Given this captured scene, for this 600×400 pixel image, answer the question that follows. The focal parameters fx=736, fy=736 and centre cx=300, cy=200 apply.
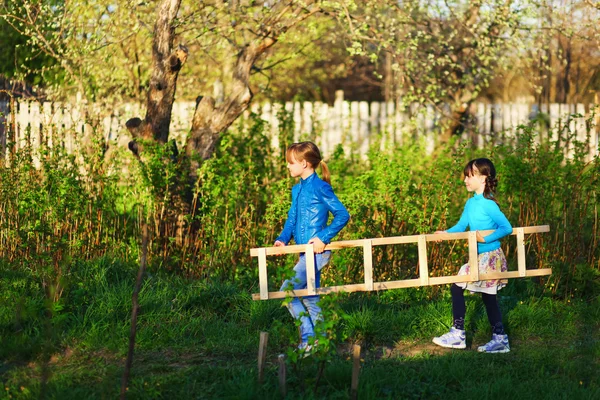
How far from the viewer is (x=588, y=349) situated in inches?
190

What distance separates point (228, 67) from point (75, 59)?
630cm

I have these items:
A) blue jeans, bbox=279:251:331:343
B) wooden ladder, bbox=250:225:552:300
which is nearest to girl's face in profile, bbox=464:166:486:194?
wooden ladder, bbox=250:225:552:300

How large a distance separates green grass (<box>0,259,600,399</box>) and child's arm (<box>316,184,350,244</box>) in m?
0.44

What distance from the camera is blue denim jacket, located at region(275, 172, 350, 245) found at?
444 centimetres

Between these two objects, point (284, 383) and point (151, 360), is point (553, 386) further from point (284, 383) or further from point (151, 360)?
point (151, 360)

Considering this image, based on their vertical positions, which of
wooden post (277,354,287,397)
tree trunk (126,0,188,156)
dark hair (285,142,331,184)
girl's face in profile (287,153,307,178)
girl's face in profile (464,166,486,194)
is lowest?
wooden post (277,354,287,397)

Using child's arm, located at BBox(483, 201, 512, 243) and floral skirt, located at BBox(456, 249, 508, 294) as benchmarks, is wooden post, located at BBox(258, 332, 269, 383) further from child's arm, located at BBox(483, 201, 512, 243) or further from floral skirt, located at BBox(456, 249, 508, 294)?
child's arm, located at BBox(483, 201, 512, 243)

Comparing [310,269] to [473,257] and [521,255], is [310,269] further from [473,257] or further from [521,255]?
[521,255]

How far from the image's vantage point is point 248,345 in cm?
484

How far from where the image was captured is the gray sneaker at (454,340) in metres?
4.89

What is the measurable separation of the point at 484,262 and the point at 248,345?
165 centimetres

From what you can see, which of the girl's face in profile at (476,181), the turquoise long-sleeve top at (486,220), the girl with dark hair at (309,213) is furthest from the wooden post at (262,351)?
the girl's face in profile at (476,181)

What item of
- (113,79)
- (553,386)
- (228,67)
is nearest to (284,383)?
(553,386)

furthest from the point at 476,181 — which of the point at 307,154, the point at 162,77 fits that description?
the point at 162,77
